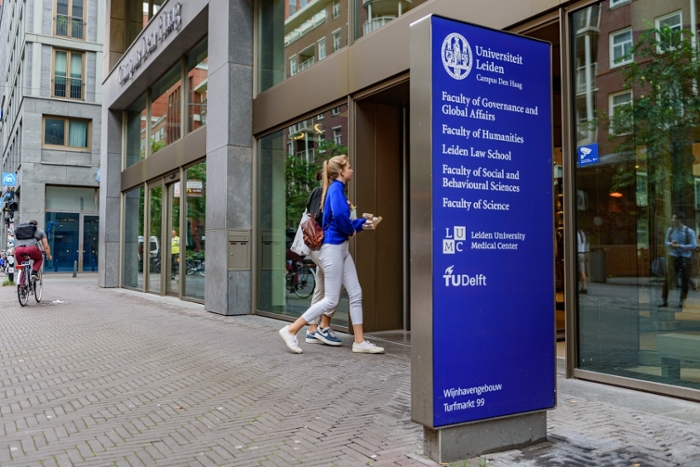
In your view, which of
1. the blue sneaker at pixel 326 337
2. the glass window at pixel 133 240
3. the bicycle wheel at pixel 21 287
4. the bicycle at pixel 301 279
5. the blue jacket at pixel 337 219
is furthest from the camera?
the glass window at pixel 133 240

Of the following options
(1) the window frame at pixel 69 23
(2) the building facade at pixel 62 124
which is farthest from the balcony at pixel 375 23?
(1) the window frame at pixel 69 23

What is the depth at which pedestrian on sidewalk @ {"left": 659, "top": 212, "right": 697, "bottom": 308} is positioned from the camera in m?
4.84

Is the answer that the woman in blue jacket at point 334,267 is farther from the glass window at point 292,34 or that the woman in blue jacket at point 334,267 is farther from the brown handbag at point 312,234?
the glass window at point 292,34

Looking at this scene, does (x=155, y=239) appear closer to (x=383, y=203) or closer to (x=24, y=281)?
(x=24, y=281)

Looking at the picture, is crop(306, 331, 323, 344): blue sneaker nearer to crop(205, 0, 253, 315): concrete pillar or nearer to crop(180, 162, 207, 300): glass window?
crop(205, 0, 253, 315): concrete pillar

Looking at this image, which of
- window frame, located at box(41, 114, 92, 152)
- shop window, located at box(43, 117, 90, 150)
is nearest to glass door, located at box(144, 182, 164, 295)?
window frame, located at box(41, 114, 92, 152)

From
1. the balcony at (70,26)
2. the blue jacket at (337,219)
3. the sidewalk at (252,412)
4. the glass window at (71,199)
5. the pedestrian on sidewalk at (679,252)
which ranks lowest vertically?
the sidewalk at (252,412)

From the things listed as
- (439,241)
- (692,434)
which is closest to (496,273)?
(439,241)

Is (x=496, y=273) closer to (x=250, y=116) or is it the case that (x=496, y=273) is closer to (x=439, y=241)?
(x=439, y=241)

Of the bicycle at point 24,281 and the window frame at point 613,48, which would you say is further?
the bicycle at point 24,281

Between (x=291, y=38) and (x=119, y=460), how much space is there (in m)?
8.22

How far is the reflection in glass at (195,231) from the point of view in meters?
13.3

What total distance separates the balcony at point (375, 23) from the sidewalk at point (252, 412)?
13.2 ft

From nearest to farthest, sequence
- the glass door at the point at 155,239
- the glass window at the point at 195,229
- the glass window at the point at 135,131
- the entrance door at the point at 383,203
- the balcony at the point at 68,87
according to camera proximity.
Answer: the entrance door at the point at 383,203
the glass window at the point at 195,229
the glass door at the point at 155,239
the glass window at the point at 135,131
the balcony at the point at 68,87
